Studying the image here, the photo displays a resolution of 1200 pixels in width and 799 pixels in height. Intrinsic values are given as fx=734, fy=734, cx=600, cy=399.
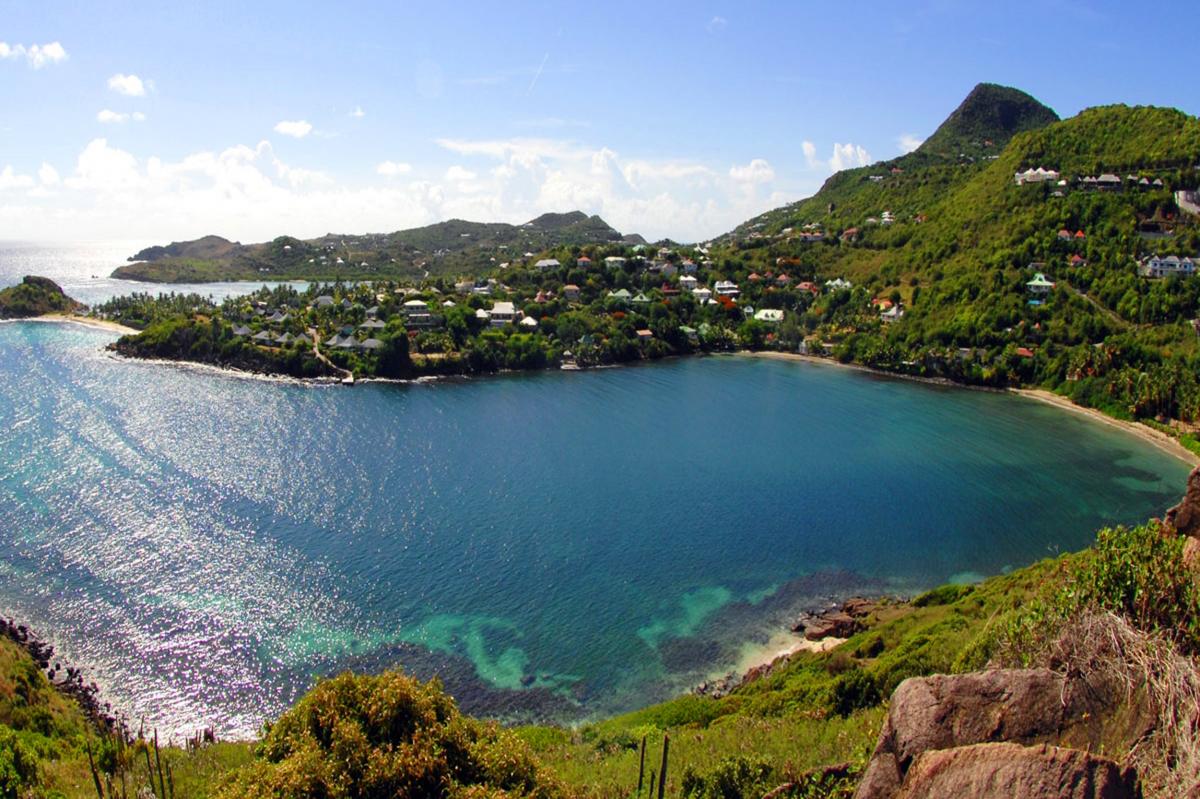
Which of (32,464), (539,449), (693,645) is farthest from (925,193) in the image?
(32,464)

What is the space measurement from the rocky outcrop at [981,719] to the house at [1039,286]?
8148cm

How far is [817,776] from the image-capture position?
1343cm

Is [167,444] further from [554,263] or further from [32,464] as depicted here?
[554,263]

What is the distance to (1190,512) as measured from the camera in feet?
55.6

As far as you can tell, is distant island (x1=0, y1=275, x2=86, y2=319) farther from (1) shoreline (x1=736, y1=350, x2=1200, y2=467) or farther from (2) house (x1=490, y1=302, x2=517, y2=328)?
(1) shoreline (x1=736, y1=350, x2=1200, y2=467)

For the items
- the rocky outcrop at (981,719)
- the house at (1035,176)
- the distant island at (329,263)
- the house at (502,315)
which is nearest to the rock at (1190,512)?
the rocky outcrop at (981,719)

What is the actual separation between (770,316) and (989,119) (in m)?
125

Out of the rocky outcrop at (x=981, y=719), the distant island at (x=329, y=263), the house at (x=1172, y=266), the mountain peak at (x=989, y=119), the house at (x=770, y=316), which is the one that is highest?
the mountain peak at (x=989, y=119)

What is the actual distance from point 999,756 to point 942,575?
95.8 ft

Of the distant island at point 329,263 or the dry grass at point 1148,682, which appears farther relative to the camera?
the distant island at point 329,263

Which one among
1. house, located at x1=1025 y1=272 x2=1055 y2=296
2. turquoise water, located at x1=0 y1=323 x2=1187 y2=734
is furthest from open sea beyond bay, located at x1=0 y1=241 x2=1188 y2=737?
house, located at x1=1025 y1=272 x2=1055 y2=296

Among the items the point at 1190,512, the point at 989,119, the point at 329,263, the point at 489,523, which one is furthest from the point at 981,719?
the point at 989,119

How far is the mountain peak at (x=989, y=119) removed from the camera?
174 m

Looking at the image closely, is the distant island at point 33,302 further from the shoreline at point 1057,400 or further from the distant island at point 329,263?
the shoreline at point 1057,400
